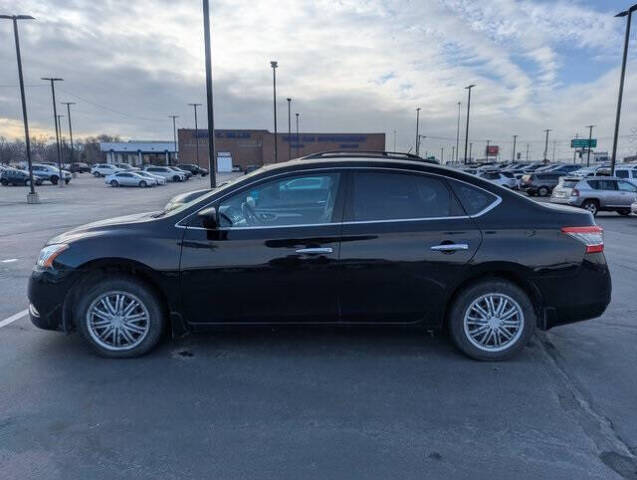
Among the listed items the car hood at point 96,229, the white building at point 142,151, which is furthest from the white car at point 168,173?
the car hood at point 96,229

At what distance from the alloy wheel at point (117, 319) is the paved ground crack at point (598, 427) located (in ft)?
11.4

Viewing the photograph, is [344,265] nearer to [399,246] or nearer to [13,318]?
[399,246]

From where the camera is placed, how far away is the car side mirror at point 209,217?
3.76 metres

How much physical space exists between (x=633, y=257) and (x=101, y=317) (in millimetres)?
9596

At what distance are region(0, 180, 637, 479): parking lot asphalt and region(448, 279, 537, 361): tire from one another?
135 millimetres

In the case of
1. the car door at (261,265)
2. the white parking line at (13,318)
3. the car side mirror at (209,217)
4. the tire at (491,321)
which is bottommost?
the white parking line at (13,318)

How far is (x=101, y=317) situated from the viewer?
396 centimetres

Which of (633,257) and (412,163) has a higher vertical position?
(412,163)

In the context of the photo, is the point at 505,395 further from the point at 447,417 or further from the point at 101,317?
the point at 101,317

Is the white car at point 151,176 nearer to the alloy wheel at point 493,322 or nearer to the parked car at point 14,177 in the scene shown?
the parked car at point 14,177

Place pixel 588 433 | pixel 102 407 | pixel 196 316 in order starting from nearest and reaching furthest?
1. pixel 588 433
2. pixel 102 407
3. pixel 196 316

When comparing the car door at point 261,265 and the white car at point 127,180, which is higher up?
the car door at point 261,265

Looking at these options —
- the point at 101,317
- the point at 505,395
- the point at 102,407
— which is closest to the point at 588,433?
the point at 505,395

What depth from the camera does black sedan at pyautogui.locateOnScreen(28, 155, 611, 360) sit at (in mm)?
3820
